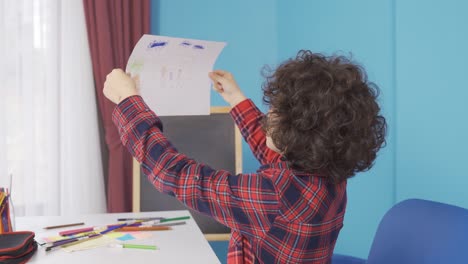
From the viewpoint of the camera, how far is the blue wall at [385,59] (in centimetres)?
144

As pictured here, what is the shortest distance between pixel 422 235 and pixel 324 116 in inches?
11.9

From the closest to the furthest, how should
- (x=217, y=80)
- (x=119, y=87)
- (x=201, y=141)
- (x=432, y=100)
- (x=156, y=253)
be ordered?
1. (x=119, y=87)
2. (x=156, y=253)
3. (x=217, y=80)
4. (x=432, y=100)
5. (x=201, y=141)

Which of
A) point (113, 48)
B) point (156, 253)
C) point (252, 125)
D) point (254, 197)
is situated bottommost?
point (156, 253)

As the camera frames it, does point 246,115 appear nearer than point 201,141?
Yes

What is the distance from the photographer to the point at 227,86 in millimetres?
1232

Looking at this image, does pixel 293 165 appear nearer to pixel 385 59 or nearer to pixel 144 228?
pixel 144 228

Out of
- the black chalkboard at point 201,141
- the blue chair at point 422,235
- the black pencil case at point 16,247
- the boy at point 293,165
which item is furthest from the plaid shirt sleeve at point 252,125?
the black chalkboard at point 201,141

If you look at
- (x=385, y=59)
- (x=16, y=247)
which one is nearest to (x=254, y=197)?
(x=16, y=247)

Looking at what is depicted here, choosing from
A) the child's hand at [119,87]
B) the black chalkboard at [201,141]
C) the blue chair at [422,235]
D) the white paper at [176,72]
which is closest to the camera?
the blue chair at [422,235]

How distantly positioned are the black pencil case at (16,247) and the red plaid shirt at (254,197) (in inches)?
13.8

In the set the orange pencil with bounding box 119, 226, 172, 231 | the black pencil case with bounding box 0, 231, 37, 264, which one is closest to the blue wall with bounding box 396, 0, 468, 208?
the orange pencil with bounding box 119, 226, 172, 231

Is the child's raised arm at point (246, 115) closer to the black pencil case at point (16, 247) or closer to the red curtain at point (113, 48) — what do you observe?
the black pencil case at point (16, 247)

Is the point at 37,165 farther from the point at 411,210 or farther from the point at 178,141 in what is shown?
the point at 411,210

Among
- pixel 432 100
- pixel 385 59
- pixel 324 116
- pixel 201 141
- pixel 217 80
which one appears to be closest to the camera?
pixel 324 116
